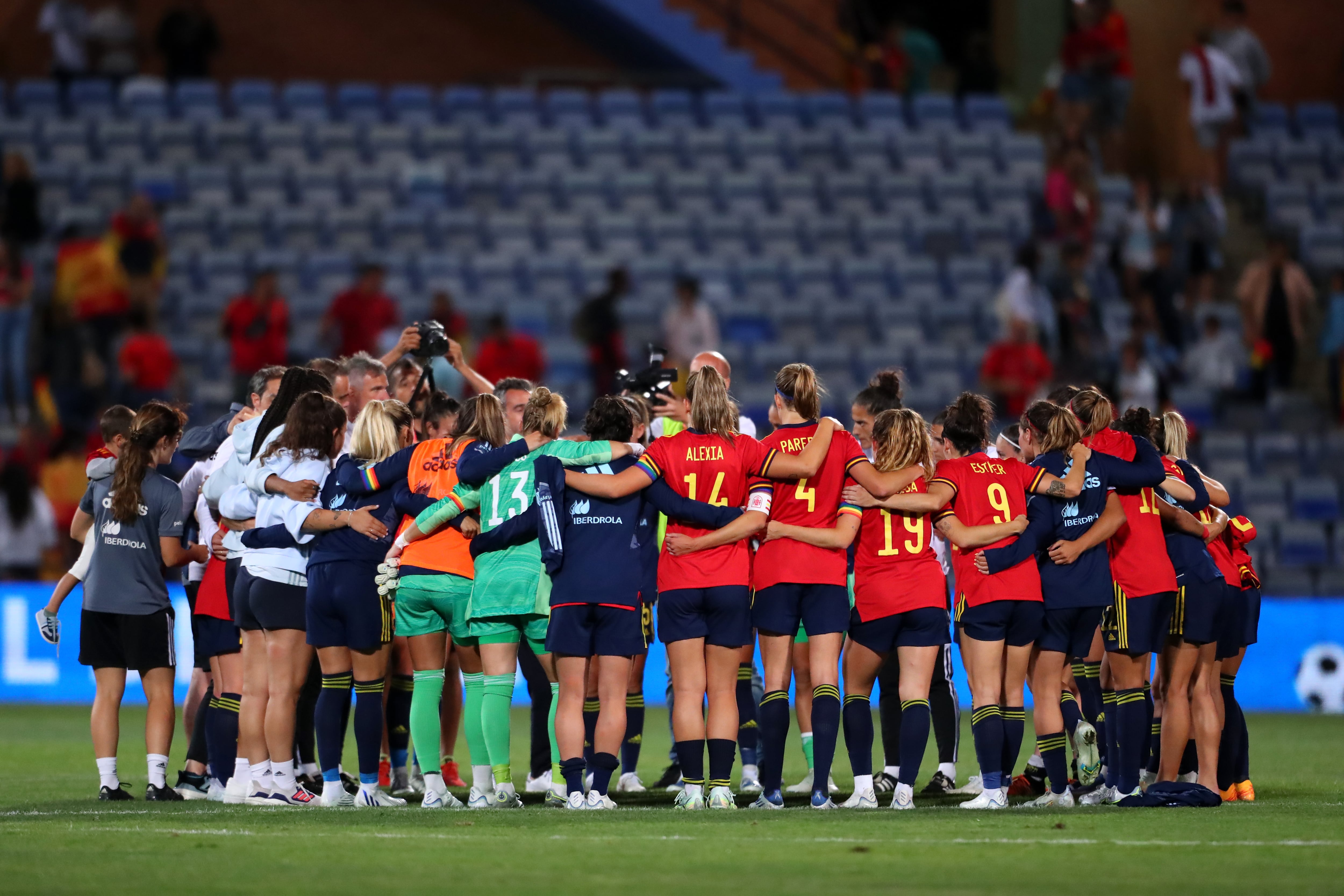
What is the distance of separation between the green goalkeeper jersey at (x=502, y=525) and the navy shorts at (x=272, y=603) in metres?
0.81

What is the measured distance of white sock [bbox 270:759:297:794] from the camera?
938cm

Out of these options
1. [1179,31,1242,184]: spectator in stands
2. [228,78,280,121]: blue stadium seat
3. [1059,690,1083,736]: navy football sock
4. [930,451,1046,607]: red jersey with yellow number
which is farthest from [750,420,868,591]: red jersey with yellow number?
[1179,31,1242,184]: spectator in stands

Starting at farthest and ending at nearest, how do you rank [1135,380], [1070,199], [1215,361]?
[1070,199] < [1215,361] < [1135,380]

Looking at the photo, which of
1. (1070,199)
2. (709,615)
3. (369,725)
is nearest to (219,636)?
(369,725)

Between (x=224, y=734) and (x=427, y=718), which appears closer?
(x=427, y=718)

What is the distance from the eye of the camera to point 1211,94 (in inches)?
922

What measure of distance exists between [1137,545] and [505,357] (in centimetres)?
898

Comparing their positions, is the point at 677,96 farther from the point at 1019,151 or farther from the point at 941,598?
the point at 941,598

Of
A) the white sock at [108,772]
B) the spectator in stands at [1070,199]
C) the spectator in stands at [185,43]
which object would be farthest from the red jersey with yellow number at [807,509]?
the spectator in stands at [185,43]

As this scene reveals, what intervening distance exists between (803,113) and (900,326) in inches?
166

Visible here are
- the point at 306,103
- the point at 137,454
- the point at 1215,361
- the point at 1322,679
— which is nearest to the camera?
the point at 137,454

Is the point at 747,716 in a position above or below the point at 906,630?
below

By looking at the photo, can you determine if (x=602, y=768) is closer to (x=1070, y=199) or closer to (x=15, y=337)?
(x=15, y=337)

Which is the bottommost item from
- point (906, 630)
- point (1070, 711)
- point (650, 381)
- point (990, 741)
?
point (990, 741)
